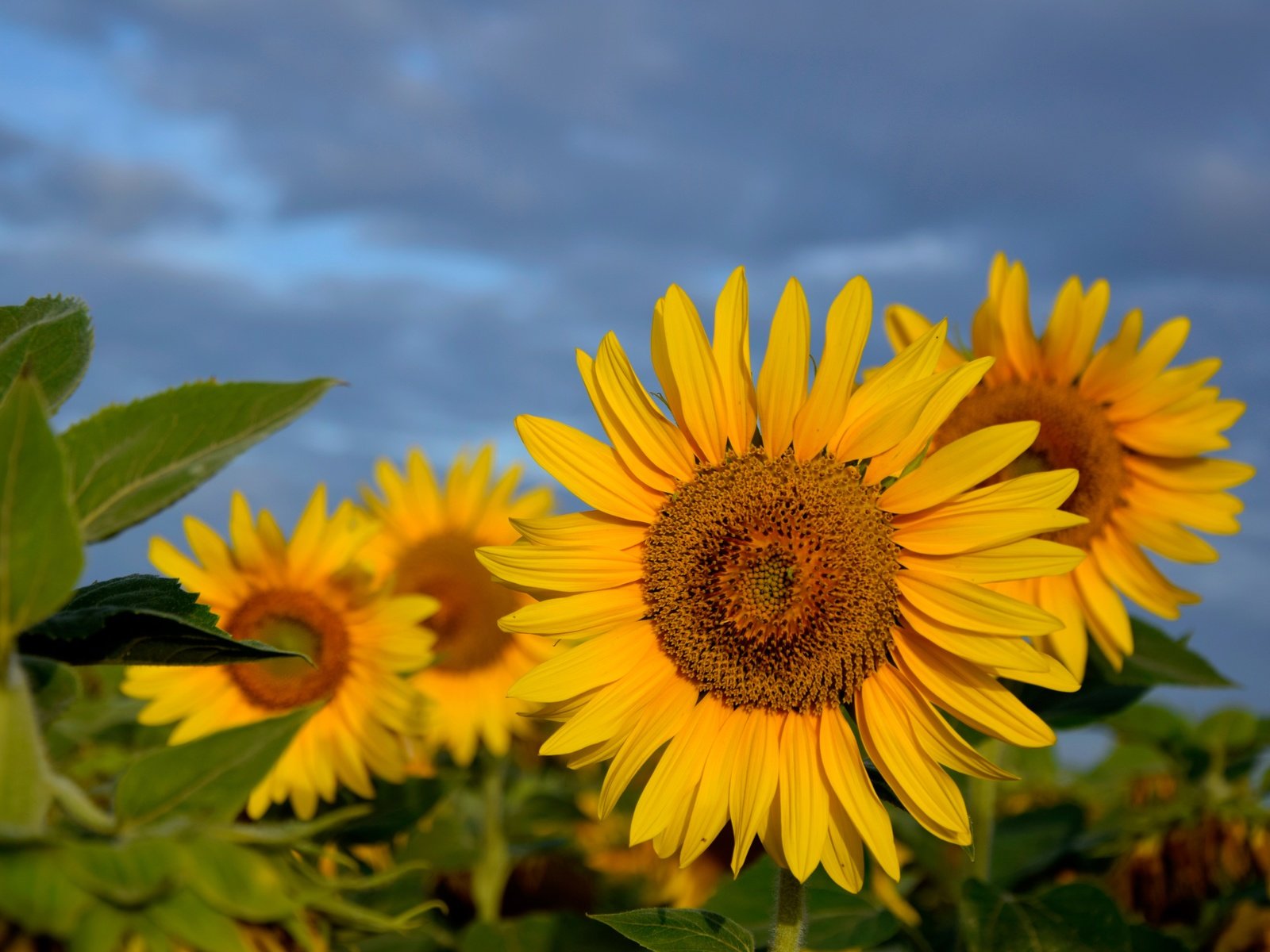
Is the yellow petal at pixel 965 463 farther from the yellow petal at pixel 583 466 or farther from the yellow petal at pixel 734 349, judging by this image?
the yellow petal at pixel 583 466

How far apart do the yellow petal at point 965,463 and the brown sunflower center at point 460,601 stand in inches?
91.9

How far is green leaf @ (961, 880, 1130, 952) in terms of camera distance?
84.0 inches

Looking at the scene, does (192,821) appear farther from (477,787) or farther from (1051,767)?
(1051,767)

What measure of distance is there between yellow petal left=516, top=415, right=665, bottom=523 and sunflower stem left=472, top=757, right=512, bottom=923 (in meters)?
1.77

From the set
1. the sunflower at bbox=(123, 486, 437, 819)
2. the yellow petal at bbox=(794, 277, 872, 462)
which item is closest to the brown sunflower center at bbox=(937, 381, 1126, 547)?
the yellow petal at bbox=(794, 277, 872, 462)

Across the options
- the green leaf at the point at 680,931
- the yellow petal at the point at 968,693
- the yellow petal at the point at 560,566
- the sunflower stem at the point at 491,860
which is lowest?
the sunflower stem at the point at 491,860

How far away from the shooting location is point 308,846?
1.12m

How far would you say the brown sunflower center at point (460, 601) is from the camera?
387 centimetres

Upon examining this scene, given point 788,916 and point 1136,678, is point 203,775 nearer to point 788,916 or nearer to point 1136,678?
point 788,916

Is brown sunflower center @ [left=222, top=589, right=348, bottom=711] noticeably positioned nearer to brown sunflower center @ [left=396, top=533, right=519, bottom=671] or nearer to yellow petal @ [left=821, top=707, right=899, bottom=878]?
brown sunflower center @ [left=396, top=533, right=519, bottom=671]

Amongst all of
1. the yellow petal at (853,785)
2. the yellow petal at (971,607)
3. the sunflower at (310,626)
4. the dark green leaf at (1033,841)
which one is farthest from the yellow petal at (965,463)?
the sunflower at (310,626)

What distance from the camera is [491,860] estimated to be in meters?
3.34

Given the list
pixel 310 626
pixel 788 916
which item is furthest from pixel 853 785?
pixel 310 626

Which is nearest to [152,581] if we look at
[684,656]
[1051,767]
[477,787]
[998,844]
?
[684,656]
